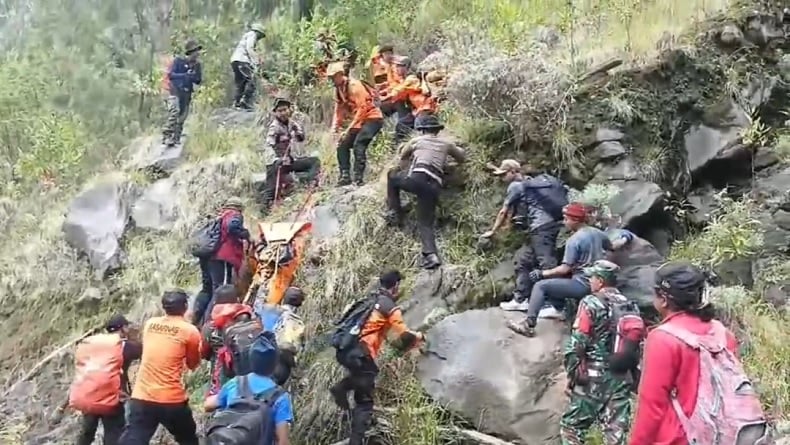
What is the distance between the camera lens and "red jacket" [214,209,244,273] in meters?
8.46

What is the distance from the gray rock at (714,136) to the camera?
9922mm

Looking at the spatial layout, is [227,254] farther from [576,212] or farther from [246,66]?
[246,66]

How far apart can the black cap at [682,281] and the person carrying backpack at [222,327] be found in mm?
3254

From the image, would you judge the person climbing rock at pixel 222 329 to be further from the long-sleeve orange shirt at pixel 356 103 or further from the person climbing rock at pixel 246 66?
the person climbing rock at pixel 246 66

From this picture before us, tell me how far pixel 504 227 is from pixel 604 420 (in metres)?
3.16

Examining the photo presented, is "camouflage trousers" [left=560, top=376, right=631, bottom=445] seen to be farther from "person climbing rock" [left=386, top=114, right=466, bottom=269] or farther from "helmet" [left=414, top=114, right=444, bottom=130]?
"helmet" [left=414, top=114, right=444, bottom=130]

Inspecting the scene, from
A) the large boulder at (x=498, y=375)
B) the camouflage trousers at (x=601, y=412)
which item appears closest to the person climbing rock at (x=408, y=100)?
the large boulder at (x=498, y=375)

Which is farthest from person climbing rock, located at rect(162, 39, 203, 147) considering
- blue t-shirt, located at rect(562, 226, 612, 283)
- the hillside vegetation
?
blue t-shirt, located at rect(562, 226, 612, 283)

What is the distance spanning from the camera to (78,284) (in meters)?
11.9

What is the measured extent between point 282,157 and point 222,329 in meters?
4.38

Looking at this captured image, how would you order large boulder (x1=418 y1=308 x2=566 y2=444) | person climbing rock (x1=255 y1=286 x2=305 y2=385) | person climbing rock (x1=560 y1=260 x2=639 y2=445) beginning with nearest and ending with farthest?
person climbing rock (x1=560 y1=260 x2=639 y2=445) < person climbing rock (x1=255 y1=286 x2=305 y2=385) < large boulder (x1=418 y1=308 x2=566 y2=444)

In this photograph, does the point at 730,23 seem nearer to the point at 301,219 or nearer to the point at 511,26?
the point at 511,26

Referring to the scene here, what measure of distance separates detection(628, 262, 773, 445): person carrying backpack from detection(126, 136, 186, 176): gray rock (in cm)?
1034

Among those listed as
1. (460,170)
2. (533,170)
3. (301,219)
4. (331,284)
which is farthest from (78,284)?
(533,170)
